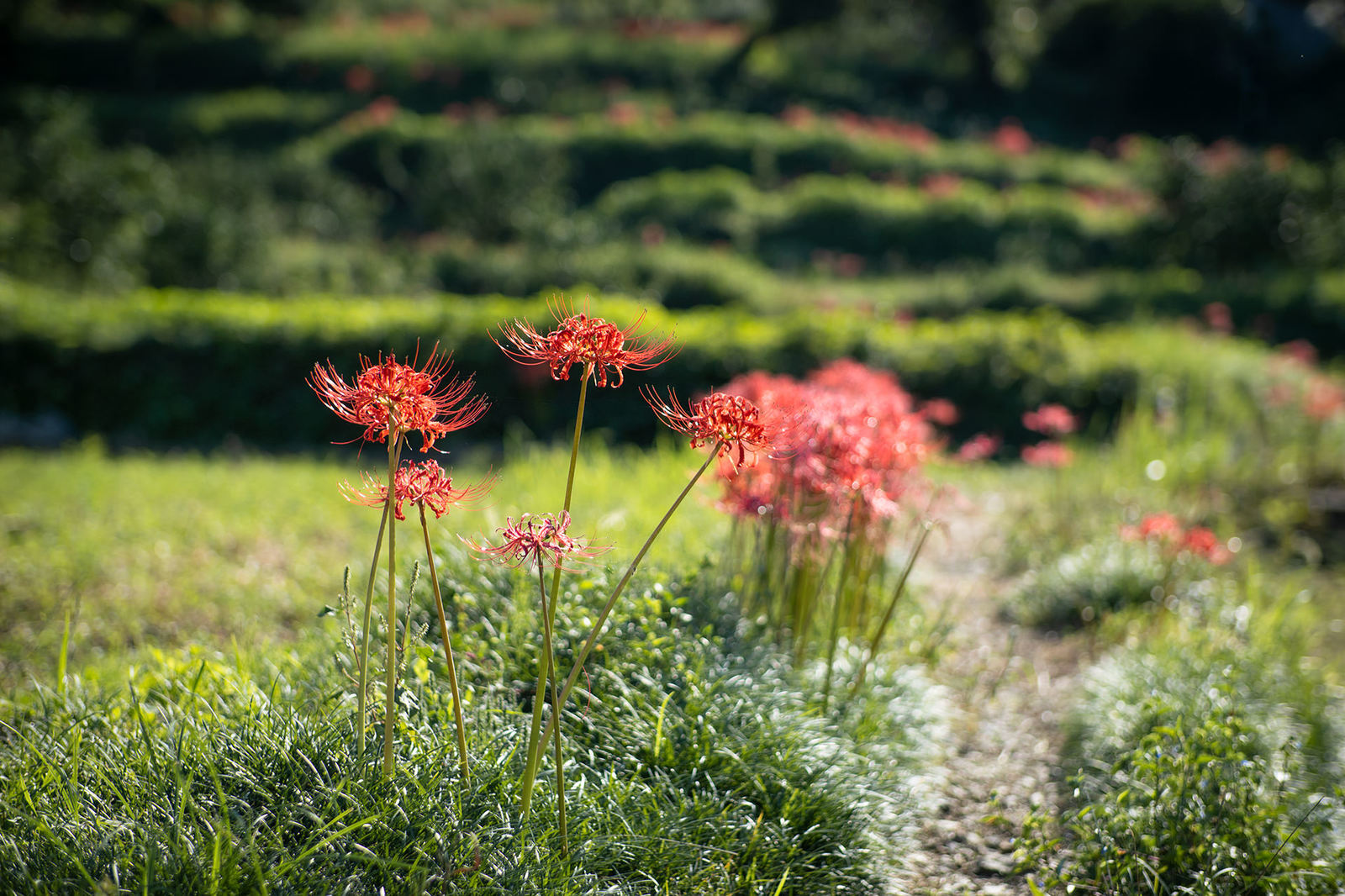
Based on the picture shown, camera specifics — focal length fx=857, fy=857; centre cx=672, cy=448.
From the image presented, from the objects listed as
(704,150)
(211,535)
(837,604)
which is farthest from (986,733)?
(704,150)

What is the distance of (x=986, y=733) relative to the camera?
343 centimetres

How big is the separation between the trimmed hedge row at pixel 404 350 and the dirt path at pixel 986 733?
104 inches

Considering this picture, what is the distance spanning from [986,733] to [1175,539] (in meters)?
1.54

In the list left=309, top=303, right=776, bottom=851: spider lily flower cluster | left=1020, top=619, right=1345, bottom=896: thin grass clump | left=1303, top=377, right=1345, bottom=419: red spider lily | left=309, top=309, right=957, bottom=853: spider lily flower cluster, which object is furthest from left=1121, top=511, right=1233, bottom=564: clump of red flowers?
left=309, top=303, right=776, bottom=851: spider lily flower cluster

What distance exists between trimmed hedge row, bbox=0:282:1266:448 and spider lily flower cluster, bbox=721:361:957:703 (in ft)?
12.8

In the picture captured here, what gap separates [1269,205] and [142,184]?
15552 millimetres

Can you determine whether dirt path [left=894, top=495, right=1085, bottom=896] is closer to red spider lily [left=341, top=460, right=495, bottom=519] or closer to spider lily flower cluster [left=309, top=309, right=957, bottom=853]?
spider lily flower cluster [left=309, top=309, right=957, bottom=853]

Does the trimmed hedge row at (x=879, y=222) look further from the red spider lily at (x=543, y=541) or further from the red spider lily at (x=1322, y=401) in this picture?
→ the red spider lily at (x=543, y=541)

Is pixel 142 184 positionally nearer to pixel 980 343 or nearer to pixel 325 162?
pixel 325 162

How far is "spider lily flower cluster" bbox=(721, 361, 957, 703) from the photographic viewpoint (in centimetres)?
270

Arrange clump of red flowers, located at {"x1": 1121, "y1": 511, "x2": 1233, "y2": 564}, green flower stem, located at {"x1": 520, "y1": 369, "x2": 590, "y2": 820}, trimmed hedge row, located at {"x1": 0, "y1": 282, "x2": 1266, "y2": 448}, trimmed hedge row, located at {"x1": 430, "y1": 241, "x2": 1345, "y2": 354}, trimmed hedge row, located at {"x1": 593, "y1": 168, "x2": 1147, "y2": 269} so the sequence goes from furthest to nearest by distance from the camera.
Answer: trimmed hedge row, located at {"x1": 593, "y1": 168, "x2": 1147, "y2": 269}, trimmed hedge row, located at {"x1": 430, "y1": 241, "x2": 1345, "y2": 354}, trimmed hedge row, located at {"x1": 0, "y1": 282, "x2": 1266, "y2": 448}, clump of red flowers, located at {"x1": 1121, "y1": 511, "x2": 1233, "y2": 564}, green flower stem, located at {"x1": 520, "y1": 369, "x2": 590, "y2": 820}

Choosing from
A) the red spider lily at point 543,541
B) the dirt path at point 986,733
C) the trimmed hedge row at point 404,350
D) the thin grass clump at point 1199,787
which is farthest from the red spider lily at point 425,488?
the trimmed hedge row at point 404,350

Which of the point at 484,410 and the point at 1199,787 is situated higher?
Answer: the point at 484,410

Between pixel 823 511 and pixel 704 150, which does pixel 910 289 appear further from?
pixel 823 511
